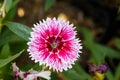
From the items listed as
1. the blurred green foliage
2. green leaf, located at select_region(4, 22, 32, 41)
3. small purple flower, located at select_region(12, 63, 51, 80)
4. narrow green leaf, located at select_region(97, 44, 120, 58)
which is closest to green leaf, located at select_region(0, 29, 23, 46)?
the blurred green foliage

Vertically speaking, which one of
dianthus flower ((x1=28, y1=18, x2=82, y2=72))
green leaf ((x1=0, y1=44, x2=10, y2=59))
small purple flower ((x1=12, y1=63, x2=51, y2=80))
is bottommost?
small purple flower ((x1=12, y1=63, x2=51, y2=80))

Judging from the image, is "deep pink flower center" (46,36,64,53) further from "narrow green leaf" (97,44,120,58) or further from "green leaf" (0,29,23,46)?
"narrow green leaf" (97,44,120,58)

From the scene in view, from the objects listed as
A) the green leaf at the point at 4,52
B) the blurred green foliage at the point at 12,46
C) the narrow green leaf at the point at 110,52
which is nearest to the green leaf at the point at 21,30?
the blurred green foliage at the point at 12,46

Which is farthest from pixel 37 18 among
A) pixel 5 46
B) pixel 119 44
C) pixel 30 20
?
pixel 5 46

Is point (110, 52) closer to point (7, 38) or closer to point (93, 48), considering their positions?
point (93, 48)

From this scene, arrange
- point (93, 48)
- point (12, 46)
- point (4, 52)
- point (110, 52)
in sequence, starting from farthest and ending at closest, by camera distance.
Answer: point (110, 52), point (93, 48), point (12, 46), point (4, 52)

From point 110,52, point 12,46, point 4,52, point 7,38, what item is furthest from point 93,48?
point 4,52

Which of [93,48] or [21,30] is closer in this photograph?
[21,30]

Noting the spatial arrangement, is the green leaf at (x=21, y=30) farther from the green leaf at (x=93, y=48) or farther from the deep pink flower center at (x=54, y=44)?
the green leaf at (x=93, y=48)
